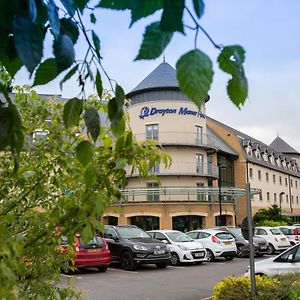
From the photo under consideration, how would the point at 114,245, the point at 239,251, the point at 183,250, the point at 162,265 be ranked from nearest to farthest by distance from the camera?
1. the point at 114,245
2. the point at 162,265
3. the point at 183,250
4. the point at 239,251

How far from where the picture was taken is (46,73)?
4.35 feet

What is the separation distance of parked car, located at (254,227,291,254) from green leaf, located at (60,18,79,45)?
26.9 metres

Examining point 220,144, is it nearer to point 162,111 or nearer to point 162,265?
point 162,111

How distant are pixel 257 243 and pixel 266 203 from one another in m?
34.3

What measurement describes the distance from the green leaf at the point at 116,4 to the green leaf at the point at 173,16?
12 centimetres

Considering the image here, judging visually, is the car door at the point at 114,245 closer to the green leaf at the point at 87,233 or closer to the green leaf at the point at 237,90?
the green leaf at the point at 87,233

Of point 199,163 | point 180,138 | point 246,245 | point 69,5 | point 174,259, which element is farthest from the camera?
point 199,163

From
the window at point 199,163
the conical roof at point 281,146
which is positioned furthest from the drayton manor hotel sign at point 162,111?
the conical roof at point 281,146

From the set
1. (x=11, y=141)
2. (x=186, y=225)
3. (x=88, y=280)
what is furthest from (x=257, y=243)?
(x=11, y=141)

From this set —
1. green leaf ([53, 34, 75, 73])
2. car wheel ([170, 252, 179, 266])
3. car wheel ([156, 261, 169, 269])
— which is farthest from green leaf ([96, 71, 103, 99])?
car wheel ([170, 252, 179, 266])

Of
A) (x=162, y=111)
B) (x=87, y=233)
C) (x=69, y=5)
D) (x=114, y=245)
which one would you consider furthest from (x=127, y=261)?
(x=162, y=111)

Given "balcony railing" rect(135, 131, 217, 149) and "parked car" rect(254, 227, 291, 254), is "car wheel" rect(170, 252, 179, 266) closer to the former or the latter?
"parked car" rect(254, 227, 291, 254)

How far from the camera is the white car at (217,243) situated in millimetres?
22531

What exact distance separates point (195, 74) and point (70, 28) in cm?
59
